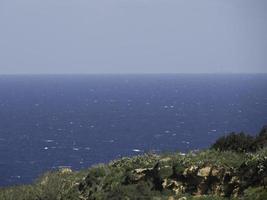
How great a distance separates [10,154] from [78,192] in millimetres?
67470

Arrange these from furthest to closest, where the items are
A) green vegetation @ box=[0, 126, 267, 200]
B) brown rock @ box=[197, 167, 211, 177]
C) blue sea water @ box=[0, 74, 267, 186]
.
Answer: blue sea water @ box=[0, 74, 267, 186]
brown rock @ box=[197, 167, 211, 177]
green vegetation @ box=[0, 126, 267, 200]

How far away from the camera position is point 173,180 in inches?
866

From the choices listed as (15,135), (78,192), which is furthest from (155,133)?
(78,192)

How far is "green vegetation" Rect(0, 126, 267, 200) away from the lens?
2022 centimetres

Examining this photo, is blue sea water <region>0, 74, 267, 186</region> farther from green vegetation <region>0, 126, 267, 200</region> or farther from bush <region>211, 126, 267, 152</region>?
bush <region>211, 126, 267, 152</region>

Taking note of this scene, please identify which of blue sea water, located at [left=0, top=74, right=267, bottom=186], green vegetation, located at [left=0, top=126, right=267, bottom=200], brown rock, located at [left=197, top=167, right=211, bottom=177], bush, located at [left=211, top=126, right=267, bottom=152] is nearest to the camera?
green vegetation, located at [left=0, top=126, right=267, bottom=200]

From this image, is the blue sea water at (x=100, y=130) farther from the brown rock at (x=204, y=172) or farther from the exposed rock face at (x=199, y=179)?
the brown rock at (x=204, y=172)

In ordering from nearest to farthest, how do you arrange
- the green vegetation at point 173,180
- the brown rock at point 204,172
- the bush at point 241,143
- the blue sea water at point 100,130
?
the green vegetation at point 173,180 < the brown rock at point 204,172 < the bush at point 241,143 < the blue sea water at point 100,130

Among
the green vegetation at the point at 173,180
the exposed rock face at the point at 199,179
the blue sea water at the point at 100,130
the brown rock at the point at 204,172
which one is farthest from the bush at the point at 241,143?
the blue sea water at the point at 100,130

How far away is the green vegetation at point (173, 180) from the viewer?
2022 cm

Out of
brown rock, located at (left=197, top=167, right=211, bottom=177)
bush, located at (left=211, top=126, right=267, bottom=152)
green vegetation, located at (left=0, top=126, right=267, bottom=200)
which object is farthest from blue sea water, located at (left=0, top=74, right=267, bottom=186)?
brown rock, located at (left=197, top=167, right=211, bottom=177)

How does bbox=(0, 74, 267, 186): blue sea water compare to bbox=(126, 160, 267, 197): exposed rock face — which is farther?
bbox=(0, 74, 267, 186): blue sea water

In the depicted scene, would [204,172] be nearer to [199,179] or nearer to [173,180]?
[199,179]

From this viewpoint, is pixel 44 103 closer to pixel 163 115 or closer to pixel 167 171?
pixel 163 115
